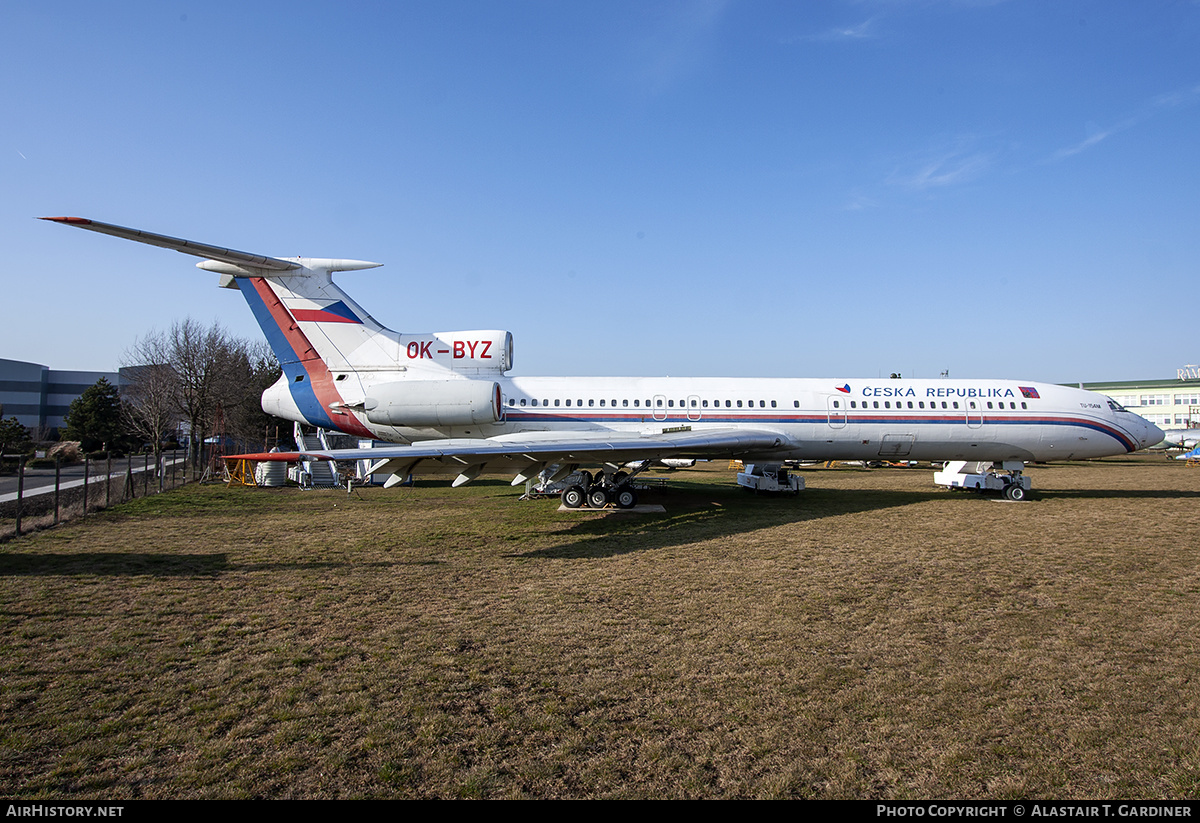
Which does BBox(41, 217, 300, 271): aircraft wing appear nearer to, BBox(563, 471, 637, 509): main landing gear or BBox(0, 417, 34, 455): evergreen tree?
BBox(563, 471, 637, 509): main landing gear

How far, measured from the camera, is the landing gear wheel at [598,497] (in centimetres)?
1473

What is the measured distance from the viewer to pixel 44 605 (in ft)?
21.6

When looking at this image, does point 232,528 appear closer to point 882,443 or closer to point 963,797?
point 963,797

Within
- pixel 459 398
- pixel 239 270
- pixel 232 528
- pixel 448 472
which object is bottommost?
pixel 232 528

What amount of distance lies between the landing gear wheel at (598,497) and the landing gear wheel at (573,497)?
0.23 metres

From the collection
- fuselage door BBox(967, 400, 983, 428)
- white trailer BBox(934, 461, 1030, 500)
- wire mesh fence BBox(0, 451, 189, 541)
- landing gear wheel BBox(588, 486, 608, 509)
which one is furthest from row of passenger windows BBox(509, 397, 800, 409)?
wire mesh fence BBox(0, 451, 189, 541)

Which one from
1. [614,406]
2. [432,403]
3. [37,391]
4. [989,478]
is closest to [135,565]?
[432,403]

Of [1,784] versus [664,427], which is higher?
[664,427]

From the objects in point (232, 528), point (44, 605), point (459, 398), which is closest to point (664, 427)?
point (459, 398)

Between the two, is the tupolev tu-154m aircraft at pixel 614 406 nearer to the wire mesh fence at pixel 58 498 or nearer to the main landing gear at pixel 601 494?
the main landing gear at pixel 601 494

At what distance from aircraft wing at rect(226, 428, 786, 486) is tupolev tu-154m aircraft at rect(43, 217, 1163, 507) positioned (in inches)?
5.4

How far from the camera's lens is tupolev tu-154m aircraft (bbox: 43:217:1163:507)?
14.5 m

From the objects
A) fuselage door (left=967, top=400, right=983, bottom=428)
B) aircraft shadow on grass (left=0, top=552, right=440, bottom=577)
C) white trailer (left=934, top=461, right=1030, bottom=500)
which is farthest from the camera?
white trailer (left=934, top=461, right=1030, bottom=500)

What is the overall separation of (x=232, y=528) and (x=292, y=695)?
30.4 ft
